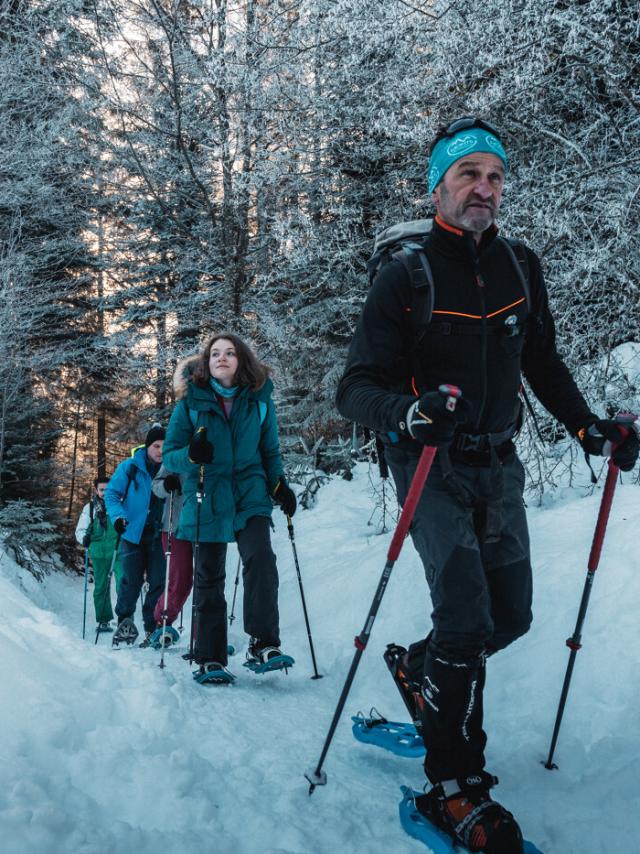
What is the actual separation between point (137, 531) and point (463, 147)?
6053mm

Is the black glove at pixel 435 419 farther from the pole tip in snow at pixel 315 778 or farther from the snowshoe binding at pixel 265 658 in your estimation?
the snowshoe binding at pixel 265 658

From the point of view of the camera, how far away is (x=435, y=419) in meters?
2.37

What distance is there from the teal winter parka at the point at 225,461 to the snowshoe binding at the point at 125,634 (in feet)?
10.3

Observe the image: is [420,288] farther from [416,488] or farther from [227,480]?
[227,480]

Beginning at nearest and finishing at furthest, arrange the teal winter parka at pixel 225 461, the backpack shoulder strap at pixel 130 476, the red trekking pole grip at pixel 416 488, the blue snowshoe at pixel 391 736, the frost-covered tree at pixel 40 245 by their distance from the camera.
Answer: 1. the red trekking pole grip at pixel 416 488
2. the blue snowshoe at pixel 391 736
3. the teal winter parka at pixel 225 461
4. the backpack shoulder strap at pixel 130 476
5. the frost-covered tree at pixel 40 245

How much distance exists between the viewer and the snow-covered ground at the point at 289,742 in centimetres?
236

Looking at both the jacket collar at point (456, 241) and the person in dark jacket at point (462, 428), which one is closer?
the person in dark jacket at point (462, 428)

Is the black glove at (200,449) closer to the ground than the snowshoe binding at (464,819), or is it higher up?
higher up

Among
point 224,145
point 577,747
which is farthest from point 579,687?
point 224,145

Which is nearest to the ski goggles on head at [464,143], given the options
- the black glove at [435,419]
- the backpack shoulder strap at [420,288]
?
the backpack shoulder strap at [420,288]

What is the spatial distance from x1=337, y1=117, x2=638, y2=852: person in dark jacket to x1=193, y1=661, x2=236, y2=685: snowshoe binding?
6.15 ft

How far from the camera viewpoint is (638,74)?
6184 millimetres

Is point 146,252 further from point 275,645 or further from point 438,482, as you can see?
point 438,482

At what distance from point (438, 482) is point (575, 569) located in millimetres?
2495
